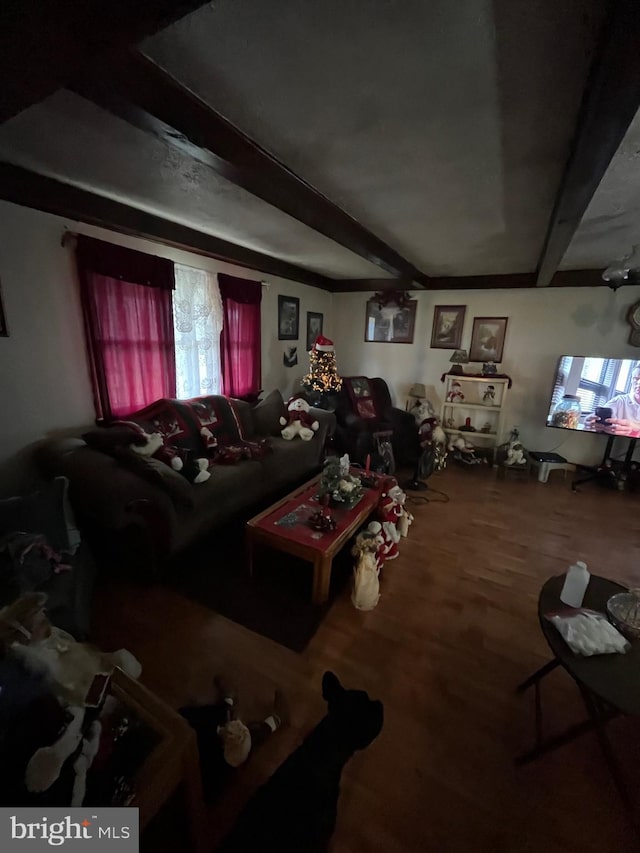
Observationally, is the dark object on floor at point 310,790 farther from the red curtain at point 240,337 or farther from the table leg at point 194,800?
the red curtain at point 240,337

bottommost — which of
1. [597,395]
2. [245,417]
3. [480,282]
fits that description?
[245,417]

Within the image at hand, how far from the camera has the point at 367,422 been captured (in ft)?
12.3

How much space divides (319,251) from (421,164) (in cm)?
179

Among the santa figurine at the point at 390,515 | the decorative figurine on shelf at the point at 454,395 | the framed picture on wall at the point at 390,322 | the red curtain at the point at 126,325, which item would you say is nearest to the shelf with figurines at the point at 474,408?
the decorative figurine on shelf at the point at 454,395

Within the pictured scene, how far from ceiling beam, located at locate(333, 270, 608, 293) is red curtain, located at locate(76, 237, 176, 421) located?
8.76ft

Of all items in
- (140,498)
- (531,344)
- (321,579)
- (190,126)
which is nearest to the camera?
(190,126)

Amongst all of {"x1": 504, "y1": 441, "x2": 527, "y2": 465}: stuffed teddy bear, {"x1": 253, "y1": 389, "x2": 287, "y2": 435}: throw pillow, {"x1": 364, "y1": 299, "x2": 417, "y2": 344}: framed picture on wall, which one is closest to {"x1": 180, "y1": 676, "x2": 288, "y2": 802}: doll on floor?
{"x1": 253, "y1": 389, "x2": 287, "y2": 435}: throw pillow

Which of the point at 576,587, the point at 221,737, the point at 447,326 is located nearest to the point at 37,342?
the point at 221,737

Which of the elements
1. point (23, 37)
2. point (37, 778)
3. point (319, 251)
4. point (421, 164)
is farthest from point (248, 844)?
point (319, 251)

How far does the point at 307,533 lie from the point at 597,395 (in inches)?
133

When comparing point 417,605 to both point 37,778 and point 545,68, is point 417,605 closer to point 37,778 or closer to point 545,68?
point 37,778

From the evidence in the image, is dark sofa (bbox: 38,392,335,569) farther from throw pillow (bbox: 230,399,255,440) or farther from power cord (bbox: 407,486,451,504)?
power cord (bbox: 407,486,451,504)

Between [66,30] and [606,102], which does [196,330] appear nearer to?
[66,30]

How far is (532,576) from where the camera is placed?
2113 mm
